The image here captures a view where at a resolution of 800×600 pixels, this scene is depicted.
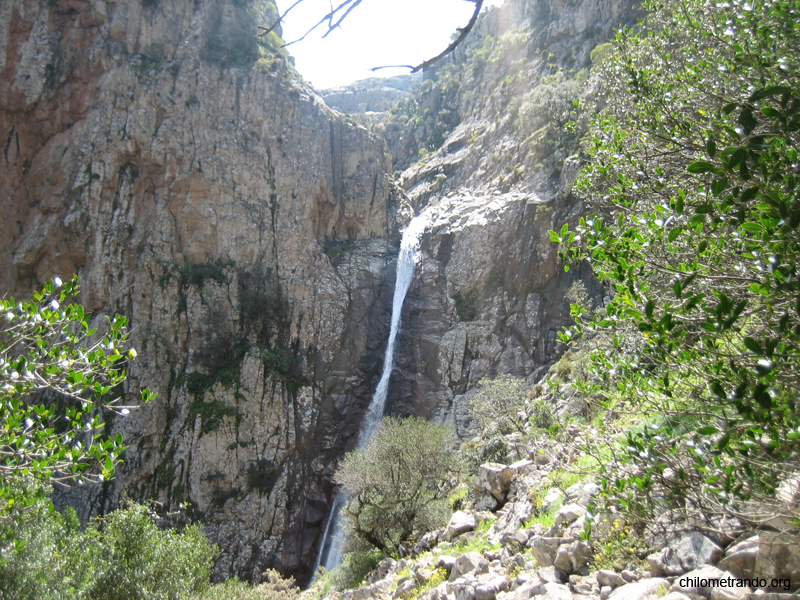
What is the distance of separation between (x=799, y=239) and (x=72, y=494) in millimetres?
31015

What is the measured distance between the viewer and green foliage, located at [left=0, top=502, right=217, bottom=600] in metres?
9.06

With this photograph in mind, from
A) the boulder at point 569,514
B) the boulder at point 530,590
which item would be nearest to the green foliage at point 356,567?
the boulder at point 569,514

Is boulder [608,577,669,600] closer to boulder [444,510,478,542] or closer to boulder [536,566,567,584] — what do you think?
boulder [536,566,567,584]

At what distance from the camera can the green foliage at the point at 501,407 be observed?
18109 mm

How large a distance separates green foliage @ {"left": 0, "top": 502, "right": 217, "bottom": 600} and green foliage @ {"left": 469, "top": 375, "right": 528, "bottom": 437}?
11901 millimetres

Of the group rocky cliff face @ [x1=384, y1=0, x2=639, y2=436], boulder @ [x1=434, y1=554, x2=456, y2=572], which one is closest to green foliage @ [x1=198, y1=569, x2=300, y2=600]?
boulder @ [x1=434, y1=554, x2=456, y2=572]

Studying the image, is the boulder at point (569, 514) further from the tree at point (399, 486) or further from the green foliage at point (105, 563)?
the green foliage at point (105, 563)

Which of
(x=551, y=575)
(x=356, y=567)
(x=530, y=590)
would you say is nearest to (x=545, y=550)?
(x=551, y=575)

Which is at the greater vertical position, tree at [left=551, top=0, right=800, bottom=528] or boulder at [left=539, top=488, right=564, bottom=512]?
tree at [left=551, top=0, right=800, bottom=528]

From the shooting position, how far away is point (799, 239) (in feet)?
7.83

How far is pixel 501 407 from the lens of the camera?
65.4 ft

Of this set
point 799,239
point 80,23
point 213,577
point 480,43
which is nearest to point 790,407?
point 799,239

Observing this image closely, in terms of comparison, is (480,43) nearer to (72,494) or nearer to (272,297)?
(272,297)

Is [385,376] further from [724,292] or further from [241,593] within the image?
[724,292]
